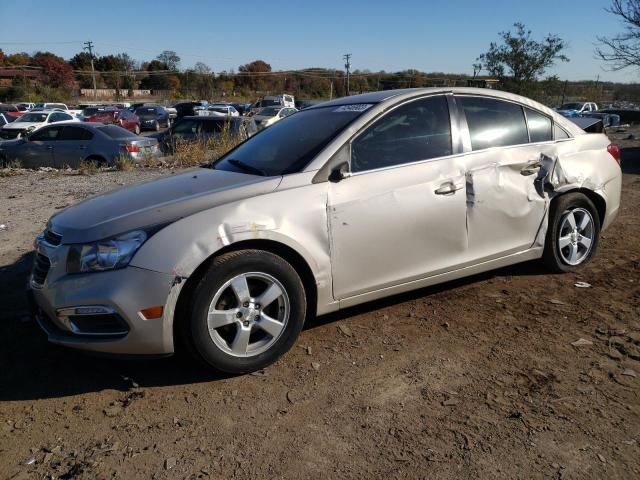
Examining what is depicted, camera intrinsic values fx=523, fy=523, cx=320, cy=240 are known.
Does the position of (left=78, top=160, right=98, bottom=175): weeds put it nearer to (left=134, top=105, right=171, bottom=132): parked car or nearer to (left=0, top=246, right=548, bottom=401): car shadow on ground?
(left=0, top=246, right=548, bottom=401): car shadow on ground

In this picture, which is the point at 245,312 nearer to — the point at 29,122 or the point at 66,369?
the point at 66,369

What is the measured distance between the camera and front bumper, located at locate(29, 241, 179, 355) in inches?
113

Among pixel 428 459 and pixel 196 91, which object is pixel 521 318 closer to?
pixel 428 459

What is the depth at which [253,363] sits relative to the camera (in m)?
3.18

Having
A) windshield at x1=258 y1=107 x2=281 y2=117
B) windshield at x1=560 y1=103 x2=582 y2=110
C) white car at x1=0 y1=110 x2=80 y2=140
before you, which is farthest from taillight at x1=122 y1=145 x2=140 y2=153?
windshield at x1=560 y1=103 x2=582 y2=110

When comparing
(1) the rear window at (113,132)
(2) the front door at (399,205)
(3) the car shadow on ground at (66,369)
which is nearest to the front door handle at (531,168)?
(2) the front door at (399,205)

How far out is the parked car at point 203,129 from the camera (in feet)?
46.1

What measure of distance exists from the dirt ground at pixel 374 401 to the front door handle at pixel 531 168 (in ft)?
3.29

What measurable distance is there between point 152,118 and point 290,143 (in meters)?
33.2

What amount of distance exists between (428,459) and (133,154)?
11.5 meters

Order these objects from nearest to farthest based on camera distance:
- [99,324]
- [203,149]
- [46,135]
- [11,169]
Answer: [99,324] < [11,169] < [203,149] < [46,135]

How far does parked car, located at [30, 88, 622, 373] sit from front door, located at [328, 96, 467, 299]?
0.01 meters

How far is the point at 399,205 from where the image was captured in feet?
11.8

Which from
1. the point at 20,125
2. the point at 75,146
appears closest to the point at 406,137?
the point at 75,146
